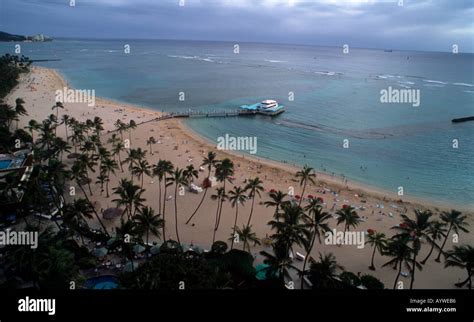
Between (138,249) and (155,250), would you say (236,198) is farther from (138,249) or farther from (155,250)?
(138,249)

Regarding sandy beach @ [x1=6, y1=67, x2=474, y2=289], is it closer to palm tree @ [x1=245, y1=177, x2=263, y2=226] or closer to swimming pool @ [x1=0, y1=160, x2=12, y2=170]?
palm tree @ [x1=245, y1=177, x2=263, y2=226]

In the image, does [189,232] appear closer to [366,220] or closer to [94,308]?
[366,220]

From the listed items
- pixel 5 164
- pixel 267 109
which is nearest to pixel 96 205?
pixel 5 164

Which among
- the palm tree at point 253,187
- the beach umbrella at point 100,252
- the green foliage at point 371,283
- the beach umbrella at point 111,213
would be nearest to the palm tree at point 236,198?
the palm tree at point 253,187

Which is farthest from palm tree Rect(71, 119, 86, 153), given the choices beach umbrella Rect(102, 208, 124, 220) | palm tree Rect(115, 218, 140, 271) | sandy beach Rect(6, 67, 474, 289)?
palm tree Rect(115, 218, 140, 271)

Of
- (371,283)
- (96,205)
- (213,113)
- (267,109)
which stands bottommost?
(371,283)

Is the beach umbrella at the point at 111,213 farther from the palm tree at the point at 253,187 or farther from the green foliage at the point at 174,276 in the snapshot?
the palm tree at the point at 253,187
